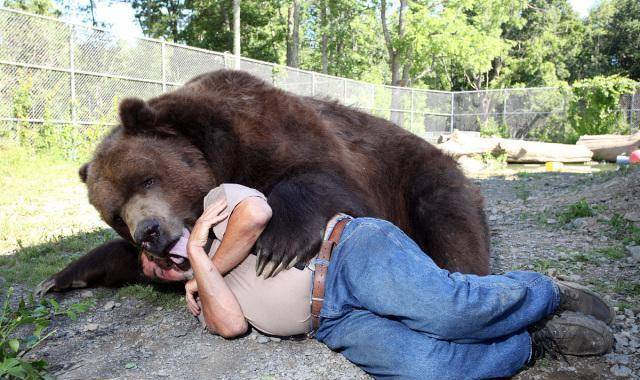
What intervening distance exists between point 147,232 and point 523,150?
47.2 feet

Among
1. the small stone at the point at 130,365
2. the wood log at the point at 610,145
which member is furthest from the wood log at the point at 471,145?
the small stone at the point at 130,365

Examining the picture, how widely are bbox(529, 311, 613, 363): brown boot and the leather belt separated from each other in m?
1.06

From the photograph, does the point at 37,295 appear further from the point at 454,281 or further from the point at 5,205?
the point at 5,205

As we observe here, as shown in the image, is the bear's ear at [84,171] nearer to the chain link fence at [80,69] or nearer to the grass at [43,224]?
the grass at [43,224]

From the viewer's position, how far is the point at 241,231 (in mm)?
2762

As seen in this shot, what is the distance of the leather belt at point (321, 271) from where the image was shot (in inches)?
107

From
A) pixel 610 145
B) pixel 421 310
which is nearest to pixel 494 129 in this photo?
pixel 610 145

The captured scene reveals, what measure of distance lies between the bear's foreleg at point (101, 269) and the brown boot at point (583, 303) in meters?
2.87

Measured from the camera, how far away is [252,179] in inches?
125

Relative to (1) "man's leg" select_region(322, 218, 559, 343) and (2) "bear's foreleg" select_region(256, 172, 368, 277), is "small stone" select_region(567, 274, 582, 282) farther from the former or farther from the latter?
(2) "bear's foreleg" select_region(256, 172, 368, 277)

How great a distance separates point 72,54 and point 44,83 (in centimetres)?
89

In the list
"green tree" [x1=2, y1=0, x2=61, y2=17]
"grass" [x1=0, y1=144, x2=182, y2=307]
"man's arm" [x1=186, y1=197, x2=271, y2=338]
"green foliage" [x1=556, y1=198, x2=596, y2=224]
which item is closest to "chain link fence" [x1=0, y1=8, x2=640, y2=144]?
Answer: "grass" [x1=0, y1=144, x2=182, y2=307]

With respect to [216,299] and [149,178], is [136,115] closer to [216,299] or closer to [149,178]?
[149,178]

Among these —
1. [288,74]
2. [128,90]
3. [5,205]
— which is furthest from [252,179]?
[288,74]
